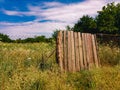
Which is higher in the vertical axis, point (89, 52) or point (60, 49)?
point (60, 49)

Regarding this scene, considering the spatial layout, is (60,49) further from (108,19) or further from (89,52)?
(108,19)

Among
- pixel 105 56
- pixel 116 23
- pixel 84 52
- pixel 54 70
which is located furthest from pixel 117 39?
pixel 116 23

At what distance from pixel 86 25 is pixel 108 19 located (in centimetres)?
348

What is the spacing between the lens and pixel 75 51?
10422mm

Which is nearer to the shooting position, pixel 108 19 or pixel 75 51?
pixel 75 51

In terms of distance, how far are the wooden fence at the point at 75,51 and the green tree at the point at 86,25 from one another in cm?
3075

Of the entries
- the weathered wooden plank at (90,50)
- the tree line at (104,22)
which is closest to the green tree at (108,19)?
the tree line at (104,22)

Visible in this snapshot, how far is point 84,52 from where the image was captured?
35.5 ft

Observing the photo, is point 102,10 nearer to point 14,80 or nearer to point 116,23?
point 116,23

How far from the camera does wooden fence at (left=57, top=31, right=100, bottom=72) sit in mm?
9922

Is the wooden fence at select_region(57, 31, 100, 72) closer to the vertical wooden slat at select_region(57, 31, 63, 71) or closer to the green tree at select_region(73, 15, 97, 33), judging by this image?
the vertical wooden slat at select_region(57, 31, 63, 71)

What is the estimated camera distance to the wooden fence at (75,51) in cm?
992

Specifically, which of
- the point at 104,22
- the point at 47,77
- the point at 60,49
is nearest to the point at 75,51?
the point at 60,49

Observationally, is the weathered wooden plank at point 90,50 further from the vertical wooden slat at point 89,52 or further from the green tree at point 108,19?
the green tree at point 108,19
